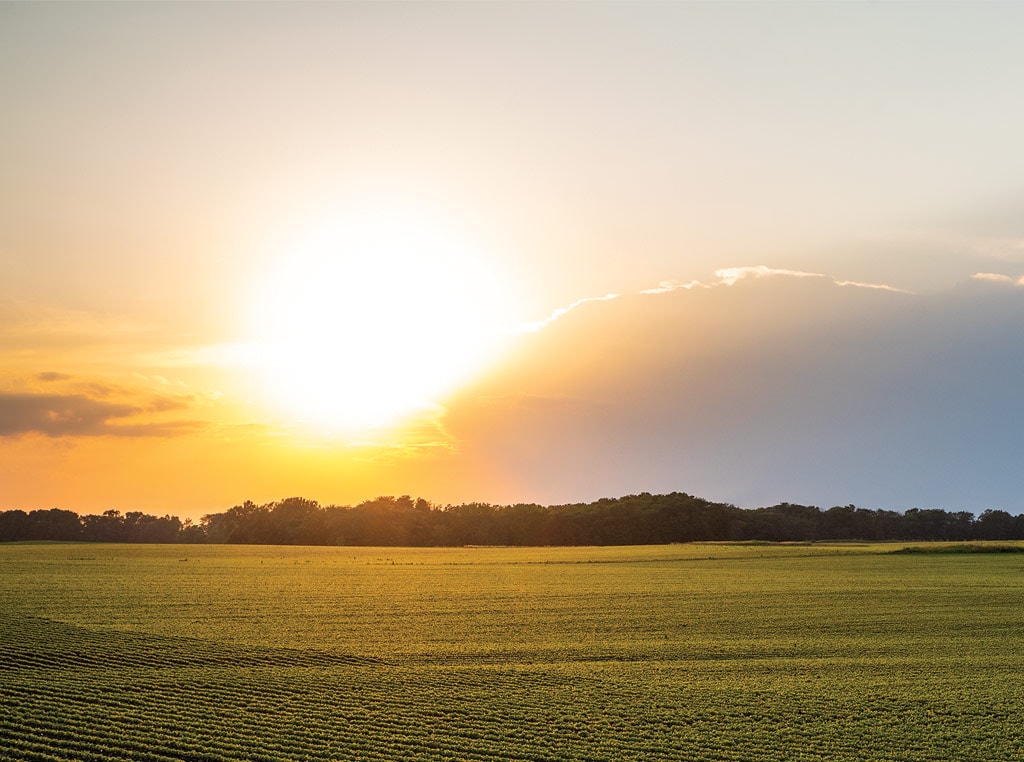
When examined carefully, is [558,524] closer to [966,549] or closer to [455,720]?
[966,549]

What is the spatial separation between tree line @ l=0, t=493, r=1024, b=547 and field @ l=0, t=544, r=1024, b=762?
86.0 metres

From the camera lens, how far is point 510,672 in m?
24.7

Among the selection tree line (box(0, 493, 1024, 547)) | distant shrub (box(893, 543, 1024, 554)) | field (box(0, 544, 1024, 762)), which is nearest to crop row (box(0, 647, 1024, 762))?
field (box(0, 544, 1024, 762))

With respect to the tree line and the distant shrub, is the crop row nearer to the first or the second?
the distant shrub

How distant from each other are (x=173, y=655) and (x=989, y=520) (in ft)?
495

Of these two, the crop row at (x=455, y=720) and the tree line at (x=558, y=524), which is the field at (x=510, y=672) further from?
the tree line at (x=558, y=524)

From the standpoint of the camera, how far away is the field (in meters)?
17.3

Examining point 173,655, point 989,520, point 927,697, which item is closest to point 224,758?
point 173,655

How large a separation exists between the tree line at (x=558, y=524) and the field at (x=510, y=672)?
86.0m

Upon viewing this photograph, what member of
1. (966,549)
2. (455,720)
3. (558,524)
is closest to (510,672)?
(455,720)

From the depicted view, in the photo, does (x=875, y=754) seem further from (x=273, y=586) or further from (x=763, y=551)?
(x=763, y=551)

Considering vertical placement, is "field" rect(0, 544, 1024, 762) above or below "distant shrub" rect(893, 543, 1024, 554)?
above

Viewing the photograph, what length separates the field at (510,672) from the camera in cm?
1731

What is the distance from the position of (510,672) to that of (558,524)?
117 meters
